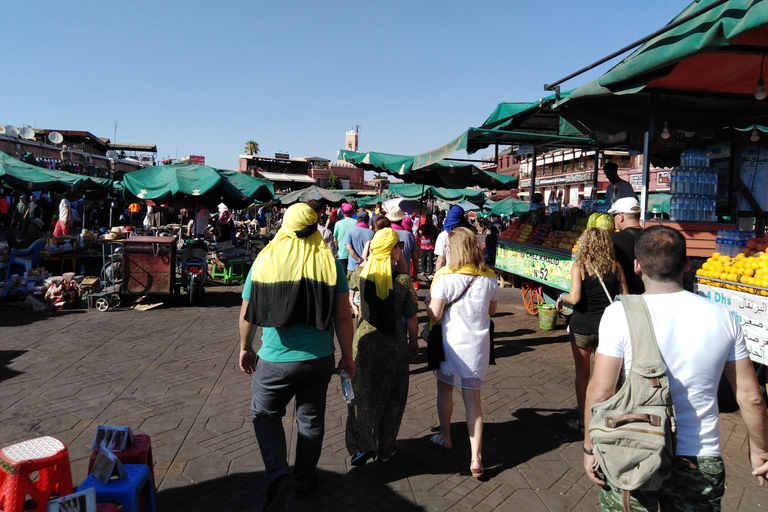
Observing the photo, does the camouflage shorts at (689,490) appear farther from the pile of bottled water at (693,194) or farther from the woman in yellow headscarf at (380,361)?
the pile of bottled water at (693,194)

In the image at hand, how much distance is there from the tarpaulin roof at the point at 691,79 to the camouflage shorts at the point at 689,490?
2772mm

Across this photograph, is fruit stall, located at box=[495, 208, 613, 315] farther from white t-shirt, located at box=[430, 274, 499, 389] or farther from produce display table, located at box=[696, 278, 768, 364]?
white t-shirt, located at box=[430, 274, 499, 389]

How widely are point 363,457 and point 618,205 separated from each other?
320cm

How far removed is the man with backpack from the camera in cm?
195

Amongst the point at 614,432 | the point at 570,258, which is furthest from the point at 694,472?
the point at 570,258

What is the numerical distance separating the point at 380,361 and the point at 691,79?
4713 mm

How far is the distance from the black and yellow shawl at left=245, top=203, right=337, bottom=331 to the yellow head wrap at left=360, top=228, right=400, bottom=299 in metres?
0.58

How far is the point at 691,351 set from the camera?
1944 millimetres

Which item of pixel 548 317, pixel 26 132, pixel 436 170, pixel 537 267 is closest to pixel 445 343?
pixel 548 317

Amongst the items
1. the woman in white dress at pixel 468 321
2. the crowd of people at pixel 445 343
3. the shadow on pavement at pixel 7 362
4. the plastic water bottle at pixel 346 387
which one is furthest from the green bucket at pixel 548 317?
the shadow on pavement at pixel 7 362

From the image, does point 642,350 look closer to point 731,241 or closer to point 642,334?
point 642,334

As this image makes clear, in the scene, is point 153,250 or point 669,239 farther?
point 153,250

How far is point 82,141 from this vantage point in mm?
36188

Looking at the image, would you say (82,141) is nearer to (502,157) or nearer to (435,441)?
(435,441)
